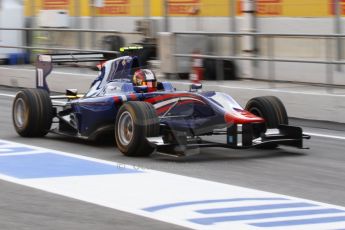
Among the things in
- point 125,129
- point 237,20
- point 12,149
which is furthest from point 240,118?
point 237,20

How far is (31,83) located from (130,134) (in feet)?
35.9

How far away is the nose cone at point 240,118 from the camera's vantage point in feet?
33.4

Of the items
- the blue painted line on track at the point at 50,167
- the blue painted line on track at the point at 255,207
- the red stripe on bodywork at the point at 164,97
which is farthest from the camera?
the red stripe on bodywork at the point at 164,97

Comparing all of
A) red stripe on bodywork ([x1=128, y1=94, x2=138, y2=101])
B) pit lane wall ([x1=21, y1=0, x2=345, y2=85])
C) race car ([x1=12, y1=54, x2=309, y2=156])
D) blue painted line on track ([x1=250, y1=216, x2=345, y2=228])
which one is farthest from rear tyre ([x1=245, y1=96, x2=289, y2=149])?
blue painted line on track ([x1=250, y1=216, x2=345, y2=228])

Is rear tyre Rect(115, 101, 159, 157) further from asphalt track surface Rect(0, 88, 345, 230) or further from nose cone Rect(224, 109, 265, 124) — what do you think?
nose cone Rect(224, 109, 265, 124)

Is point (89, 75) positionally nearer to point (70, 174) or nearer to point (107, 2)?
point (107, 2)

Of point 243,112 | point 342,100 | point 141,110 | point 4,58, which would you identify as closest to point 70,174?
point 141,110

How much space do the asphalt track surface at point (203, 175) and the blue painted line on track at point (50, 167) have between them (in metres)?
0.37

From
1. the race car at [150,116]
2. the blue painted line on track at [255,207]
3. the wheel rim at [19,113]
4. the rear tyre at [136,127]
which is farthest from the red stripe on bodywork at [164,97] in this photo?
the blue painted line on track at [255,207]

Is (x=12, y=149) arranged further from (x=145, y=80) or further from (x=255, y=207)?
(x=255, y=207)

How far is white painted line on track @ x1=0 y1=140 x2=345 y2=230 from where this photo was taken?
713 cm

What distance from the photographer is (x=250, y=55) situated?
604 inches

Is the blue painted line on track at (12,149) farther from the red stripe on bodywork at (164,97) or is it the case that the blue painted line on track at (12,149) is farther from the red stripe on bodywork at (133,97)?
the red stripe on bodywork at (164,97)

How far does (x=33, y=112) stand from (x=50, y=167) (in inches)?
81.7
